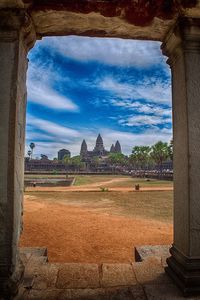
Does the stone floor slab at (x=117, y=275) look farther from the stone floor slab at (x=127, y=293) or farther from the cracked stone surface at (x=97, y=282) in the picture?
the stone floor slab at (x=127, y=293)

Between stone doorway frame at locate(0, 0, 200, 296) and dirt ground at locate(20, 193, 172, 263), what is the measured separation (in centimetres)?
310

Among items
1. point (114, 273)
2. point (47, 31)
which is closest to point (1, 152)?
point (47, 31)

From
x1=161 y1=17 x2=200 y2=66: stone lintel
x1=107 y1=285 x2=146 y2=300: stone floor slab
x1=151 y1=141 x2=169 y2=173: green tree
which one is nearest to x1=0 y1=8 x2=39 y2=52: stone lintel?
x1=161 y1=17 x2=200 y2=66: stone lintel

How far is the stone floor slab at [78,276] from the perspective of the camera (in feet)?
10.5

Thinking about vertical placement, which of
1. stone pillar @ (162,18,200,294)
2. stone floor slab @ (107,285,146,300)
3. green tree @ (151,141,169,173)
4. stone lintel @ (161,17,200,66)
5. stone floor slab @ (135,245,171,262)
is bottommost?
stone floor slab @ (135,245,171,262)

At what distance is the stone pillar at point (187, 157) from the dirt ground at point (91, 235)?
9.86 feet

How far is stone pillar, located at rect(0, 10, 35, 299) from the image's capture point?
9.61ft

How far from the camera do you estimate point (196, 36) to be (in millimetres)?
3227

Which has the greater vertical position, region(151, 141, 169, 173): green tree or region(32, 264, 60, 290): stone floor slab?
region(151, 141, 169, 173): green tree

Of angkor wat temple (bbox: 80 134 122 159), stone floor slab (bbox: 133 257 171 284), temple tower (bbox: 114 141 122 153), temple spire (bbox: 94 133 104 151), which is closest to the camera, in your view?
stone floor slab (bbox: 133 257 171 284)

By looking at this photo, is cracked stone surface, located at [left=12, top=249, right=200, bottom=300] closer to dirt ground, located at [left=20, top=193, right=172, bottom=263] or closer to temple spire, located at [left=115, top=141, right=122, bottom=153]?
dirt ground, located at [left=20, top=193, right=172, bottom=263]

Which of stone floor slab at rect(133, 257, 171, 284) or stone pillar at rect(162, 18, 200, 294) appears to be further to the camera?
stone floor slab at rect(133, 257, 171, 284)

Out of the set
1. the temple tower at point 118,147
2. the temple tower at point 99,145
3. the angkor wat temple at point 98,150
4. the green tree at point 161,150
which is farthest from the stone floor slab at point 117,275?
the temple tower at point 118,147

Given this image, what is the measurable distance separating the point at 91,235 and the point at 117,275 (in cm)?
439
